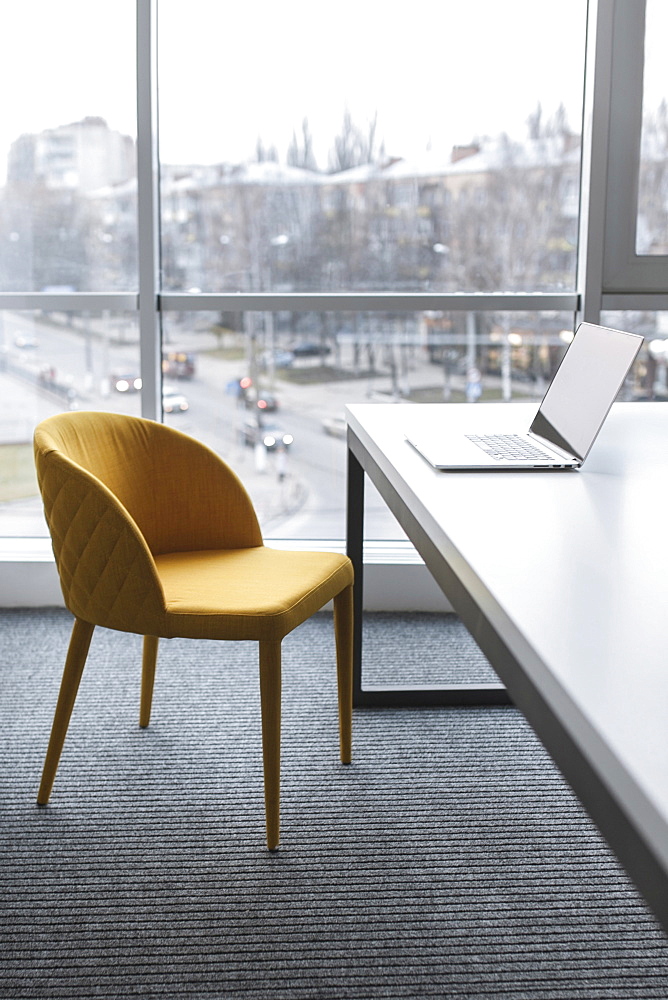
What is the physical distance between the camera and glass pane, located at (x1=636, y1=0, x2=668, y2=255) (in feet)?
9.70

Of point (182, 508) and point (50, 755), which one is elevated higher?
point (182, 508)

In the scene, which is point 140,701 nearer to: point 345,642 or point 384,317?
point 345,642

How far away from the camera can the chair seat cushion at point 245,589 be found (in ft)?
5.84

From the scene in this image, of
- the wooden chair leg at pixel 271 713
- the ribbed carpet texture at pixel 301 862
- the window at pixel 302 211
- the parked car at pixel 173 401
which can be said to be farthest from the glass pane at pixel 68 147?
the wooden chair leg at pixel 271 713

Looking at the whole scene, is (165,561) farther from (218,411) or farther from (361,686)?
(218,411)

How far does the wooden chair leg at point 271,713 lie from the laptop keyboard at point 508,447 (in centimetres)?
50

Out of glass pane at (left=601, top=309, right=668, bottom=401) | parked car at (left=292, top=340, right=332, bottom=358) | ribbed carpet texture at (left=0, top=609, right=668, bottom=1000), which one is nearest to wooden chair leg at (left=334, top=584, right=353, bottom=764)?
ribbed carpet texture at (left=0, top=609, right=668, bottom=1000)

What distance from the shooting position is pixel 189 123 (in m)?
3.07

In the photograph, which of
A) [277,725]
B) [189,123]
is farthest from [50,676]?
[189,123]

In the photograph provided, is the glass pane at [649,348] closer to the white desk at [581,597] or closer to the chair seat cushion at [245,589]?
the white desk at [581,597]

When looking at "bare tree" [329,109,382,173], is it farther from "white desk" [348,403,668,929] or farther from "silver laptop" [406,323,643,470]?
"white desk" [348,403,668,929]

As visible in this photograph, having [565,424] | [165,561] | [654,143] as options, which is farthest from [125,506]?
[654,143]

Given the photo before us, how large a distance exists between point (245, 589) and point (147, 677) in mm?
524

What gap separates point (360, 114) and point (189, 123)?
517 mm
